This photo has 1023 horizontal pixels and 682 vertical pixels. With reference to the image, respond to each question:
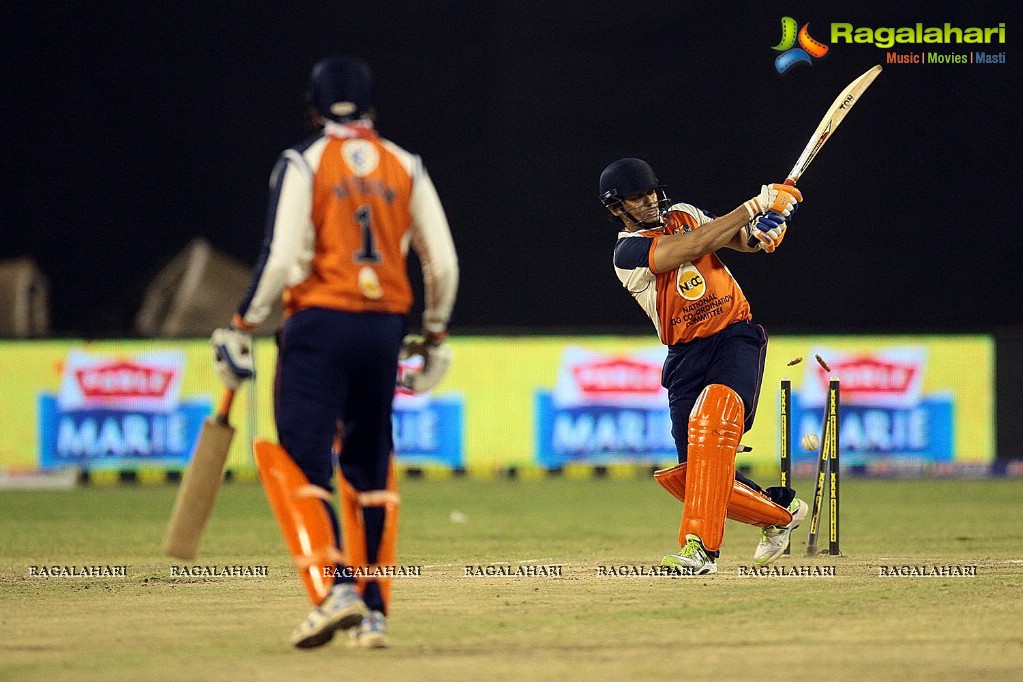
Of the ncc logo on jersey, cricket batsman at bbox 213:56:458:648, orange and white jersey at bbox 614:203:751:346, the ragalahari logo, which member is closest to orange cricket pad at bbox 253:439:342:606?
cricket batsman at bbox 213:56:458:648

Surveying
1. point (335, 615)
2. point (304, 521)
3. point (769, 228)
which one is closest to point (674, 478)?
point (769, 228)

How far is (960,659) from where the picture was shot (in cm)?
517

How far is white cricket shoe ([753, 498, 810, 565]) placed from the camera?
8180 mm

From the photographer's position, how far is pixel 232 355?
18.0ft

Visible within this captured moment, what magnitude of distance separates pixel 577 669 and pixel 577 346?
11.7 metres

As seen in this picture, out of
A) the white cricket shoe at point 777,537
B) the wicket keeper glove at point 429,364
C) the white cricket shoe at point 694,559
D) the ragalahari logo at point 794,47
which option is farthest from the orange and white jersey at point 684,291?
the ragalahari logo at point 794,47

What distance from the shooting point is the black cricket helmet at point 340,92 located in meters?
5.64

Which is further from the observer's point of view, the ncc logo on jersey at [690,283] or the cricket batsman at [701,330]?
the ncc logo on jersey at [690,283]

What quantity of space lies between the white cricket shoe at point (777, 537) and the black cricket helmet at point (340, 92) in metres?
3.62

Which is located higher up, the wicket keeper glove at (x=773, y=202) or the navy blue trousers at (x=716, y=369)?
the wicket keeper glove at (x=773, y=202)

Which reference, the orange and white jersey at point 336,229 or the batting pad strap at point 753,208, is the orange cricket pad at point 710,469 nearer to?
the batting pad strap at point 753,208

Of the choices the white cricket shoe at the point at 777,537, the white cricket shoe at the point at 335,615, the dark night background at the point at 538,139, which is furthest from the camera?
the dark night background at the point at 538,139

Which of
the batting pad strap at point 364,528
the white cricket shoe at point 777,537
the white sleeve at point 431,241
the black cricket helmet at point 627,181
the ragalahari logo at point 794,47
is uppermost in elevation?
the ragalahari logo at point 794,47

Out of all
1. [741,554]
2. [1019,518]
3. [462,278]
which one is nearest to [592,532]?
[741,554]
